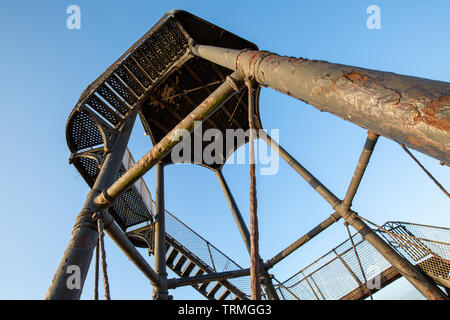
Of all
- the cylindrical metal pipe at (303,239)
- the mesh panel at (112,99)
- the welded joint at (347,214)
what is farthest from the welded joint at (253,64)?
the cylindrical metal pipe at (303,239)

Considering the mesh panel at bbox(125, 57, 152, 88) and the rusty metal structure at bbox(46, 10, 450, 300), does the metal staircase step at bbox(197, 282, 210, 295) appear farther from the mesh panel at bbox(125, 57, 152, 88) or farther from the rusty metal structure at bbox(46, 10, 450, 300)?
the mesh panel at bbox(125, 57, 152, 88)

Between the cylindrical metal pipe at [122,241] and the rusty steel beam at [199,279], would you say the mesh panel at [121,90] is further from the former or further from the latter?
the rusty steel beam at [199,279]

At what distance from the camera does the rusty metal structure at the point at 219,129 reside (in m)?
1.58

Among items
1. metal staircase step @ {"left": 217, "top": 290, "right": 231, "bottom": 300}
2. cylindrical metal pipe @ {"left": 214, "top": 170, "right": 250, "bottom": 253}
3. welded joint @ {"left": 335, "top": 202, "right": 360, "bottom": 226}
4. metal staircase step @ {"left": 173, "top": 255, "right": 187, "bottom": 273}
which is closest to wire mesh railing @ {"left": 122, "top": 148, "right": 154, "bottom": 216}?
metal staircase step @ {"left": 173, "top": 255, "right": 187, "bottom": 273}

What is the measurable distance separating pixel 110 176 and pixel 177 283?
127 inches

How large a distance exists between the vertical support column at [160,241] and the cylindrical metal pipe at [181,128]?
292 centimetres

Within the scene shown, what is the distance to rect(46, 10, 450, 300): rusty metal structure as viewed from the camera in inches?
62.0

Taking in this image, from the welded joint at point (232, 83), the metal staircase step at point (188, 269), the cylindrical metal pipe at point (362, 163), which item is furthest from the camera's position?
the metal staircase step at point (188, 269)

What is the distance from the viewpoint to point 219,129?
12125 millimetres

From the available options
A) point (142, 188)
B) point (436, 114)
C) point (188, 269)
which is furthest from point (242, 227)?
point (436, 114)

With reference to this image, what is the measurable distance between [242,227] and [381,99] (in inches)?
318

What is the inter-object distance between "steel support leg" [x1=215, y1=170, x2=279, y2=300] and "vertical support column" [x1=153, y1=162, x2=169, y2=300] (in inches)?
98.4

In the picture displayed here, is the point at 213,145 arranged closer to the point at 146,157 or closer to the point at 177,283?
the point at 177,283
